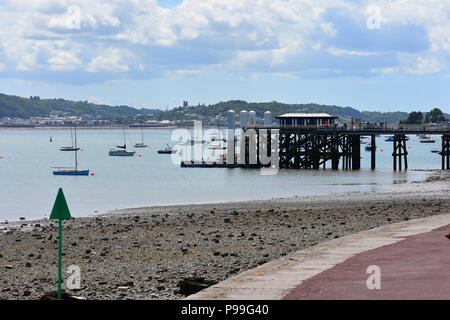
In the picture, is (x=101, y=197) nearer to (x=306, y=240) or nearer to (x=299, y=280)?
(x=306, y=240)

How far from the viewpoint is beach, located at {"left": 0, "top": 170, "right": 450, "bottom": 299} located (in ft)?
55.2

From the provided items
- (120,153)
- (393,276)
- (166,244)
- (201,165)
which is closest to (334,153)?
(201,165)

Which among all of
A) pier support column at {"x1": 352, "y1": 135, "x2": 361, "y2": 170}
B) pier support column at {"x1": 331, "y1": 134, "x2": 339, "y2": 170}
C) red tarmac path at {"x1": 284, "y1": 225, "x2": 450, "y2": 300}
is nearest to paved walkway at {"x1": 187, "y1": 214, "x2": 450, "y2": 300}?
red tarmac path at {"x1": 284, "y1": 225, "x2": 450, "y2": 300}

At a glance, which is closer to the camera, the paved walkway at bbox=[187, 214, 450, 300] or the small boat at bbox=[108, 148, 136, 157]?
the paved walkway at bbox=[187, 214, 450, 300]

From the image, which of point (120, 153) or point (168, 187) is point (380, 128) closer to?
point (168, 187)

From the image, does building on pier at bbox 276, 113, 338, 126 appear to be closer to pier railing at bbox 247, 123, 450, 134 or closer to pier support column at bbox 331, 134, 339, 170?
pier railing at bbox 247, 123, 450, 134

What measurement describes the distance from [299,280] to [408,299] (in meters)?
2.45

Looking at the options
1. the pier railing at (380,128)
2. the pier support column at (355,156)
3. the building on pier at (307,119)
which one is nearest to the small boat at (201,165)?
the pier railing at (380,128)

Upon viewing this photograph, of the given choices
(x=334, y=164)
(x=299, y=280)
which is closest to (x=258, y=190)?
(x=334, y=164)

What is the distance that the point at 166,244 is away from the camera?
23.9 m

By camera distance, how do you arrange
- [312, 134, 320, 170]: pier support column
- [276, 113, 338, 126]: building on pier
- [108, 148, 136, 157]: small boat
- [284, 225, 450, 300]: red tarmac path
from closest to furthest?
[284, 225, 450, 300]: red tarmac path, [312, 134, 320, 170]: pier support column, [276, 113, 338, 126]: building on pier, [108, 148, 136, 157]: small boat

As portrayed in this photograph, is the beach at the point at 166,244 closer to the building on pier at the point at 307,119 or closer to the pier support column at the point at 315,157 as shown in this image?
the pier support column at the point at 315,157

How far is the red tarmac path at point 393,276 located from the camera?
38.4 ft

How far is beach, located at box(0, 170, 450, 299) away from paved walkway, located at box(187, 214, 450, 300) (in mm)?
1848
